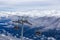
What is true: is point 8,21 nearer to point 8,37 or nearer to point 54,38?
point 8,37

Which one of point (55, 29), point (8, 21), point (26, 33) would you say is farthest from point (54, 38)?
point (8, 21)

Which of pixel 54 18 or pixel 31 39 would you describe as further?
pixel 31 39

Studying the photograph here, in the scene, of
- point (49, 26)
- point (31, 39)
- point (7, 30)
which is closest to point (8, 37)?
point (7, 30)

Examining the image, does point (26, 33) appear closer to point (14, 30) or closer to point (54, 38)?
point (14, 30)

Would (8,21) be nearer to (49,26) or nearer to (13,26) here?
(13,26)

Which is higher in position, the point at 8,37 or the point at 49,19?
the point at 49,19

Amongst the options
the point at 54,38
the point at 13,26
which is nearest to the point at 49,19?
the point at 54,38

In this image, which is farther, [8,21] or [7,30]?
[7,30]

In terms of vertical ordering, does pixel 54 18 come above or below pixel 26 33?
above
